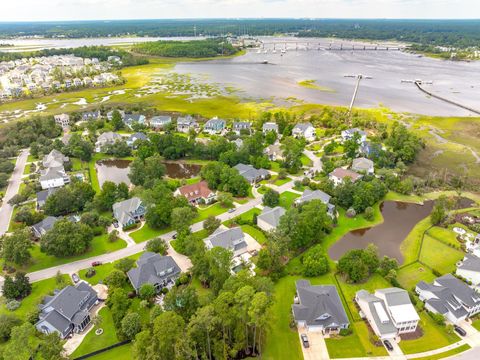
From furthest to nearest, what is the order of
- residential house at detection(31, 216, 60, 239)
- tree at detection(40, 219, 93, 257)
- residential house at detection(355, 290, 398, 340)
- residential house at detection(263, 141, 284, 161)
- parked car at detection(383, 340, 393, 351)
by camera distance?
residential house at detection(263, 141, 284, 161), residential house at detection(31, 216, 60, 239), tree at detection(40, 219, 93, 257), residential house at detection(355, 290, 398, 340), parked car at detection(383, 340, 393, 351)

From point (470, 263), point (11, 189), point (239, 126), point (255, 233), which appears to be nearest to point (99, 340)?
point (255, 233)

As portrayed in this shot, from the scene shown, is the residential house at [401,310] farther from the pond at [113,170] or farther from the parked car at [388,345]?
the pond at [113,170]

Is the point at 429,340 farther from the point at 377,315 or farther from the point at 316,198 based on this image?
the point at 316,198

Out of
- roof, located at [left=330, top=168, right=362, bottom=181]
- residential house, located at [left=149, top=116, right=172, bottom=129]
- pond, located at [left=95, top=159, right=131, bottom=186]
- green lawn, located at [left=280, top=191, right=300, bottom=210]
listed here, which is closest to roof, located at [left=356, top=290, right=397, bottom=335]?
green lawn, located at [left=280, top=191, right=300, bottom=210]

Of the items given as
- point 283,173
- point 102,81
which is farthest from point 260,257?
point 102,81

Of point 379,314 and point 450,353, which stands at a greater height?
point 379,314

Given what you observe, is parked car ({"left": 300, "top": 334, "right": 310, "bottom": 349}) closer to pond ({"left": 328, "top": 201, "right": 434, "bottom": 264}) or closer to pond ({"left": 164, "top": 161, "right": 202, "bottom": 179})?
pond ({"left": 328, "top": 201, "right": 434, "bottom": 264})
